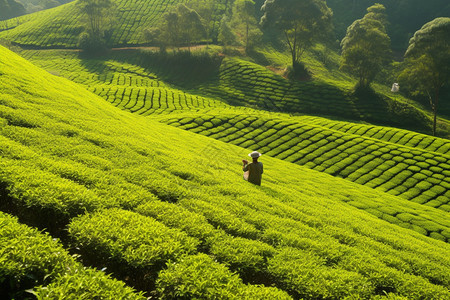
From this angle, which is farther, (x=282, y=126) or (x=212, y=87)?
(x=212, y=87)

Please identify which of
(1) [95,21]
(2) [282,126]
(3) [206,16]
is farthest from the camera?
(3) [206,16]

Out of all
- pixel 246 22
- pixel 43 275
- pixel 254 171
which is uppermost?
pixel 246 22

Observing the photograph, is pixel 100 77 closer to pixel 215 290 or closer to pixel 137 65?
pixel 137 65

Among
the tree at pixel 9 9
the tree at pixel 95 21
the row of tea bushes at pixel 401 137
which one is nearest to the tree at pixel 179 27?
the tree at pixel 95 21

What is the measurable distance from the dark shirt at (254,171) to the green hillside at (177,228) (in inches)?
50.6

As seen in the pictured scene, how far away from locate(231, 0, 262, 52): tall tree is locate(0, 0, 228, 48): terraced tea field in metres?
17.4

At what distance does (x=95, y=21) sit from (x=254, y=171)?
95.3 m

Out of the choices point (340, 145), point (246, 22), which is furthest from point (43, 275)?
point (246, 22)

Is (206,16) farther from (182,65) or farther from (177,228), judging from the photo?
(177,228)

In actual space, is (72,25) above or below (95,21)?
below

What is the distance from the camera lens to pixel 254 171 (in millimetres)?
14961

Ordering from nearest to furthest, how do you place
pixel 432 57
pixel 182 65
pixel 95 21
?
pixel 432 57 < pixel 182 65 < pixel 95 21

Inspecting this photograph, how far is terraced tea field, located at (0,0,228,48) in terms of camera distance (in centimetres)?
8694

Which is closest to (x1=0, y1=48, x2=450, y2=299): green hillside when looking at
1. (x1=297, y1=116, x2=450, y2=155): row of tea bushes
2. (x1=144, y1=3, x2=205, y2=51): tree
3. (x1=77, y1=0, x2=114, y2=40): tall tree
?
(x1=297, y1=116, x2=450, y2=155): row of tea bushes
